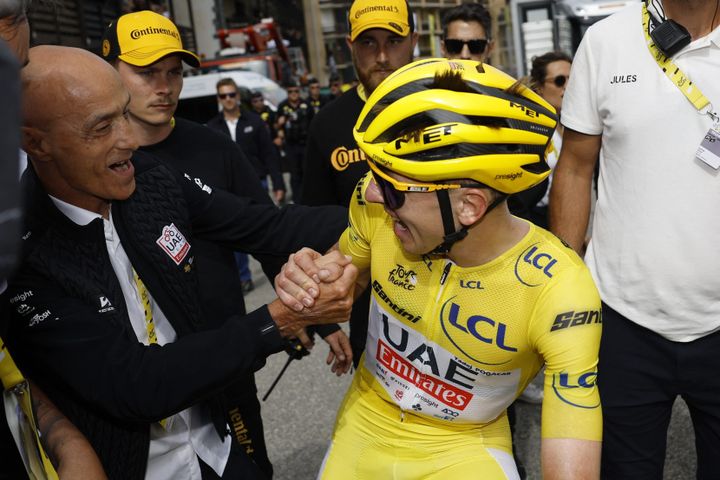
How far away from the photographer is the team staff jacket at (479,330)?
187 centimetres

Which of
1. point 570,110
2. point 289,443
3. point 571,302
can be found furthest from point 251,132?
point 571,302

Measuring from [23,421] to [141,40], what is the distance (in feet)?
7.28

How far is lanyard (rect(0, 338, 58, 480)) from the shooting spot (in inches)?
65.6

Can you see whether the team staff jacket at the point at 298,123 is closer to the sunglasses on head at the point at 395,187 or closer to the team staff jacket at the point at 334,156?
the team staff jacket at the point at 334,156

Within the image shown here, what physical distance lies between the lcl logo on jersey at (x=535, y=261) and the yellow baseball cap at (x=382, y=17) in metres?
1.84

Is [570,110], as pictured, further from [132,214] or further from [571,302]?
[132,214]

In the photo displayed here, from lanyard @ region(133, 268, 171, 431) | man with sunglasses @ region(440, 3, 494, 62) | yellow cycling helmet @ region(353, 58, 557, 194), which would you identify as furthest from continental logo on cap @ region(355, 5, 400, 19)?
lanyard @ region(133, 268, 171, 431)

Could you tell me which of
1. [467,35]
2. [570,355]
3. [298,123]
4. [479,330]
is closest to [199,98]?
[298,123]

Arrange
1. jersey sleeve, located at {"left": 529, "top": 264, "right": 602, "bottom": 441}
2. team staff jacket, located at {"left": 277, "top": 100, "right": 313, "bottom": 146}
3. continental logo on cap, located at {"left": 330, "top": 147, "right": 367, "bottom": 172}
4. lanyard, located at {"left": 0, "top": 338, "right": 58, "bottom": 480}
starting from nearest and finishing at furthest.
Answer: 1. lanyard, located at {"left": 0, "top": 338, "right": 58, "bottom": 480}
2. jersey sleeve, located at {"left": 529, "top": 264, "right": 602, "bottom": 441}
3. continental logo on cap, located at {"left": 330, "top": 147, "right": 367, "bottom": 172}
4. team staff jacket, located at {"left": 277, "top": 100, "right": 313, "bottom": 146}

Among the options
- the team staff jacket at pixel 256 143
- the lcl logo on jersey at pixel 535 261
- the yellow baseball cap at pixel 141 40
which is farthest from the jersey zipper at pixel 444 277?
the team staff jacket at pixel 256 143

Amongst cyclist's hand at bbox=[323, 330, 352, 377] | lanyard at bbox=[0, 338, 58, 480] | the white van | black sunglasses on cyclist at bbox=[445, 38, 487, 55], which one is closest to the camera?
lanyard at bbox=[0, 338, 58, 480]

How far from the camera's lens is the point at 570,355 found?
6.11ft

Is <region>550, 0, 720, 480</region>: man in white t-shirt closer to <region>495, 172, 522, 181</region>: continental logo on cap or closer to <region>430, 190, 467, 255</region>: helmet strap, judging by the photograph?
<region>495, 172, 522, 181</region>: continental logo on cap

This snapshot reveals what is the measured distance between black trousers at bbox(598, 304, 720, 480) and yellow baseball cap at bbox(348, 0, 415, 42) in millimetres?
1834
